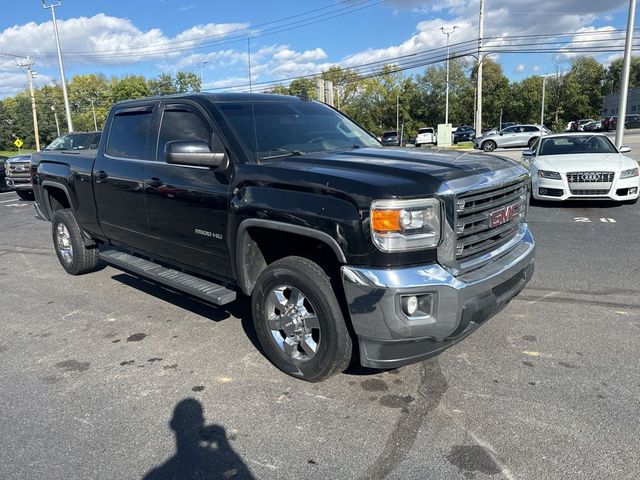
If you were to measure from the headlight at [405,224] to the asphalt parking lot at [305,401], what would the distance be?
1049mm

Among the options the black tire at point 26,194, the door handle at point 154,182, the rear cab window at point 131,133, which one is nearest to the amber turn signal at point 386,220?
the door handle at point 154,182

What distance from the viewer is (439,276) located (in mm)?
2910

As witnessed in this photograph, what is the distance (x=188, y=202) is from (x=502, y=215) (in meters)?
Answer: 2.39

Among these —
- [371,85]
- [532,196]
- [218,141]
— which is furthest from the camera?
Result: [371,85]

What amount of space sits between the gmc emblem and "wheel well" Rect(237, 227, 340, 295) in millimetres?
1086

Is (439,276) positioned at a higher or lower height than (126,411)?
higher

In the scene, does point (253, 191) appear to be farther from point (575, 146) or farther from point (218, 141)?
point (575, 146)

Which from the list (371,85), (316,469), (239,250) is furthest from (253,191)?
(371,85)

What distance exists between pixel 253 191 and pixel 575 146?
916 centimetres

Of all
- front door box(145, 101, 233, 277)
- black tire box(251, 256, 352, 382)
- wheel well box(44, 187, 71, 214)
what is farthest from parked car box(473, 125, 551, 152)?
black tire box(251, 256, 352, 382)

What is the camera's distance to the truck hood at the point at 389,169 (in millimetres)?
2928

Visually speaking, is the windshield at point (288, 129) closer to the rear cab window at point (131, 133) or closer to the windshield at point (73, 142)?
the rear cab window at point (131, 133)

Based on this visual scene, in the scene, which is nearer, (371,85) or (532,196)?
(532,196)

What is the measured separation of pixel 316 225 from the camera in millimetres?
3078
